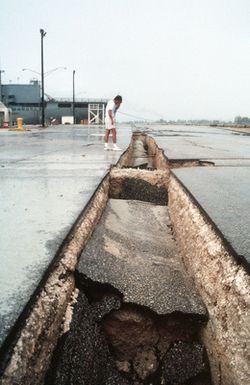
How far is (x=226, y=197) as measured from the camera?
256 cm

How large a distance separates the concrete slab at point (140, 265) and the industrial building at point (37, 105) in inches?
1835

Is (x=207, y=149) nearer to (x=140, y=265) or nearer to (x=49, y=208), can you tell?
(x=49, y=208)

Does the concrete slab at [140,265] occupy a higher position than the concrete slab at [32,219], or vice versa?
the concrete slab at [32,219]

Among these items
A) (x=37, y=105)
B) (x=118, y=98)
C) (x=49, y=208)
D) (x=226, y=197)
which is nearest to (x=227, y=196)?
(x=226, y=197)

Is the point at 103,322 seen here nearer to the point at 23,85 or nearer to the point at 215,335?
the point at 215,335

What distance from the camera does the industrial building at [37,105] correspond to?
50.9 m

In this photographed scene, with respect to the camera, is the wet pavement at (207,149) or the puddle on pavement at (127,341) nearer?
the puddle on pavement at (127,341)

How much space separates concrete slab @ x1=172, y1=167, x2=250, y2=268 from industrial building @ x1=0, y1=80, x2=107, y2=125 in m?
45.3

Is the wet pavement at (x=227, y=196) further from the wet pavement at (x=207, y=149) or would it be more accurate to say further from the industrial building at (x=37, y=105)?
the industrial building at (x=37, y=105)

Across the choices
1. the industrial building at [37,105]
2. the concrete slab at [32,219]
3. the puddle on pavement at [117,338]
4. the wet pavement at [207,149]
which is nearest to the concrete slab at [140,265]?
the puddle on pavement at [117,338]

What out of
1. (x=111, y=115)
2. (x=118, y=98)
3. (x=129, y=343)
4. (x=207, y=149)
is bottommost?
(x=129, y=343)

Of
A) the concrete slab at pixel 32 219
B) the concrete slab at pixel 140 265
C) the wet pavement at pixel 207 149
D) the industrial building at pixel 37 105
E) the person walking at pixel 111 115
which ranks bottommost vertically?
the concrete slab at pixel 140 265

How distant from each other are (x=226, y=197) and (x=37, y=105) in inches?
2278

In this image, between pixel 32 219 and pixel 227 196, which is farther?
pixel 227 196
